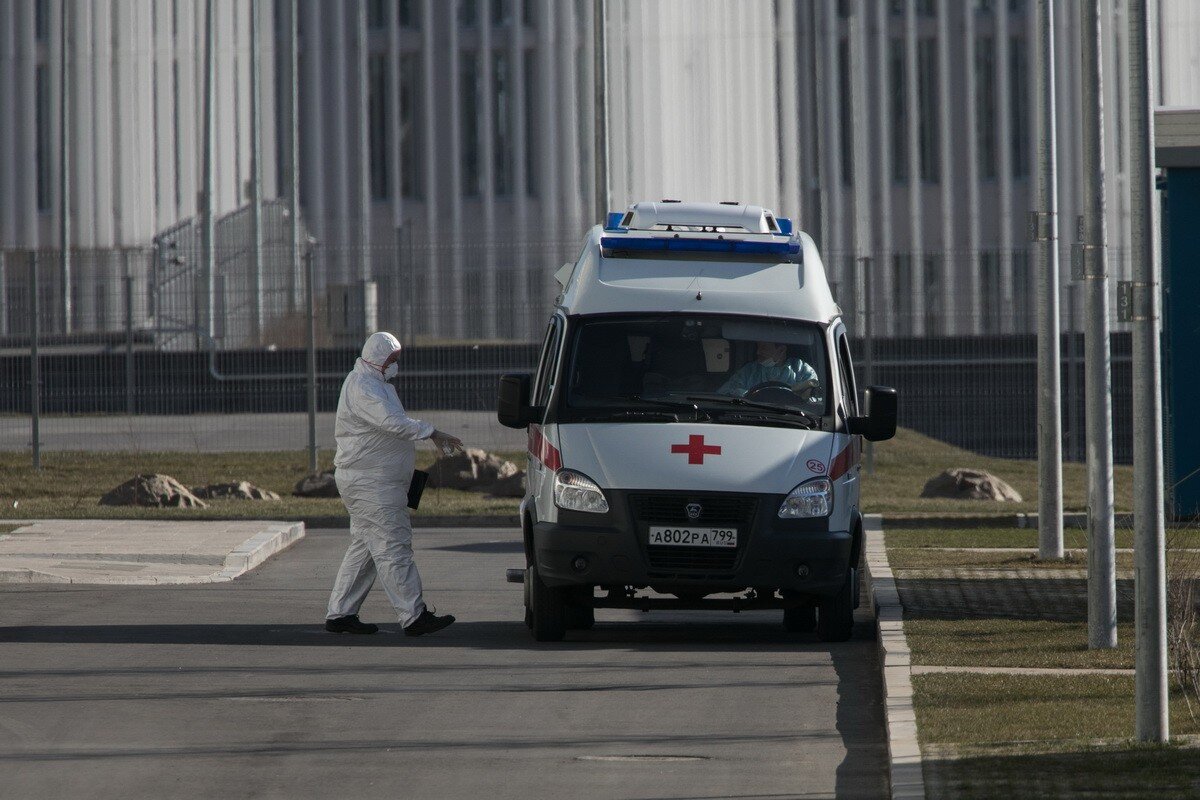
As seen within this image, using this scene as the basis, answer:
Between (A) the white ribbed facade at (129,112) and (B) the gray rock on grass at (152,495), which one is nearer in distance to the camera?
(B) the gray rock on grass at (152,495)

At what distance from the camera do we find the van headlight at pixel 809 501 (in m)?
11.6

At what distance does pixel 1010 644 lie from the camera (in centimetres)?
1085

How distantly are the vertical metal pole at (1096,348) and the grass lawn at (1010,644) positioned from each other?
21 centimetres

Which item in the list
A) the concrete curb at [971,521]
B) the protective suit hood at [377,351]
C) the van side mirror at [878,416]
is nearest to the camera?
the protective suit hood at [377,351]

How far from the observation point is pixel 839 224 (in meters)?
42.8

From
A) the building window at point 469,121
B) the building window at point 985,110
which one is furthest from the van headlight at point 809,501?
the building window at point 985,110

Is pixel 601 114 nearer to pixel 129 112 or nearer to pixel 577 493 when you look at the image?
pixel 577 493

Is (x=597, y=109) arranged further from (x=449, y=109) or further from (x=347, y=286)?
(x=449, y=109)

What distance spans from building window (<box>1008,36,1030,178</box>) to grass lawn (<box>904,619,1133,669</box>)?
32534 mm

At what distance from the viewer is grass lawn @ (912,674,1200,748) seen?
8.12 meters

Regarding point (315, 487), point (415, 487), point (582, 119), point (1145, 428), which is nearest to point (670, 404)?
point (415, 487)

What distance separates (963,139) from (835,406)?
32.1 metres

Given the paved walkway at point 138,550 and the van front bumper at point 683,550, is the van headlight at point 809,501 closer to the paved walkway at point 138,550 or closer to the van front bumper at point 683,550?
the van front bumper at point 683,550

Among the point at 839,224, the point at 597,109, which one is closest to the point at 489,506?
the point at 597,109
